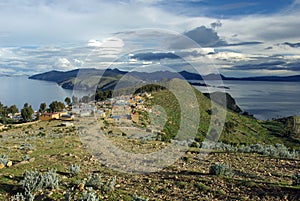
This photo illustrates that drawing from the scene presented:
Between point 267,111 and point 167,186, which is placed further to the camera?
point 267,111

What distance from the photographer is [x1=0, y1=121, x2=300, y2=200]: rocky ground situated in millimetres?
7441

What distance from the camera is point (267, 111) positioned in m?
144

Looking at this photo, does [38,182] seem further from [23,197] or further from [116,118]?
[116,118]

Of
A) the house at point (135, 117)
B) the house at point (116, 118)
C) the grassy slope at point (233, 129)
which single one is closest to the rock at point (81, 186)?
the house at point (116, 118)

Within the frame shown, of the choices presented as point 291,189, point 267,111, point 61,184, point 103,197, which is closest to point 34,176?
point 61,184

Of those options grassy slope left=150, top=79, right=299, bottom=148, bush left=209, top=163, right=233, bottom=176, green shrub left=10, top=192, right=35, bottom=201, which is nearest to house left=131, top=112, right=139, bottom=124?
grassy slope left=150, top=79, right=299, bottom=148

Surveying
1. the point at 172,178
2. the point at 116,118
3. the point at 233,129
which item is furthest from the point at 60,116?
the point at 233,129

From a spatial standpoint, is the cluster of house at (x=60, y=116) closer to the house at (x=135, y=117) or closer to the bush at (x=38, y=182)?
the house at (x=135, y=117)

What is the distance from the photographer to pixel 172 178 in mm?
9125

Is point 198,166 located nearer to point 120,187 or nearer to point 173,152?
point 173,152

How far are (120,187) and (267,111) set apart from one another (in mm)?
148262

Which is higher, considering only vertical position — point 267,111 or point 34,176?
point 34,176

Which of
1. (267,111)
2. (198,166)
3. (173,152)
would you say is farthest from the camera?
(267,111)

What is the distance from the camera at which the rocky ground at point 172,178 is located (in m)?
7.44
